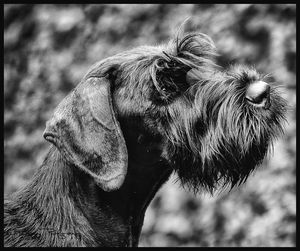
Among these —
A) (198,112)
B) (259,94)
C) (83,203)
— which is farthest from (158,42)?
(83,203)

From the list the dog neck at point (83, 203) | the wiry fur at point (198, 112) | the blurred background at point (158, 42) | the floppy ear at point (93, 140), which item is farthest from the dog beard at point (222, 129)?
the blurred background at point (158, 42)

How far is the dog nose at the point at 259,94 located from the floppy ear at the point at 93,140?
733 mm

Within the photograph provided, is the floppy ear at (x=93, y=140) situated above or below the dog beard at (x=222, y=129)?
above

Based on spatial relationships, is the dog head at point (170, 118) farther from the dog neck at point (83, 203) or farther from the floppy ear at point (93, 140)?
the dog neck at point (83, 203)

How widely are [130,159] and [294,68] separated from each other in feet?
12.4

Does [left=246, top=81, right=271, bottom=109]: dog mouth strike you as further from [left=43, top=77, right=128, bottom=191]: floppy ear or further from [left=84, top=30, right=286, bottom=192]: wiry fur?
[left=43, top=77, right=128, bottom=191]: floppy ear

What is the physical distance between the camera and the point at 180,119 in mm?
3158

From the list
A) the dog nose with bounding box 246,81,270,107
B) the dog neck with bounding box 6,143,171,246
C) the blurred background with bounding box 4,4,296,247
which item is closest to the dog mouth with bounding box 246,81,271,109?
the dog nose with bounding box 246,81,270,107

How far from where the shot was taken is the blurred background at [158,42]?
251 inches

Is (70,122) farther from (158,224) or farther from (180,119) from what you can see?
(158,224)

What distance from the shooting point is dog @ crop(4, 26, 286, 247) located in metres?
3.05

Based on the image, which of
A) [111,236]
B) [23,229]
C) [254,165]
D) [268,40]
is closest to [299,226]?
[268,40]

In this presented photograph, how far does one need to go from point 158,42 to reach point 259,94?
133 inches

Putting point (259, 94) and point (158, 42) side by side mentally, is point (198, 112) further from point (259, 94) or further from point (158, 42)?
Result: point (158, 42)
